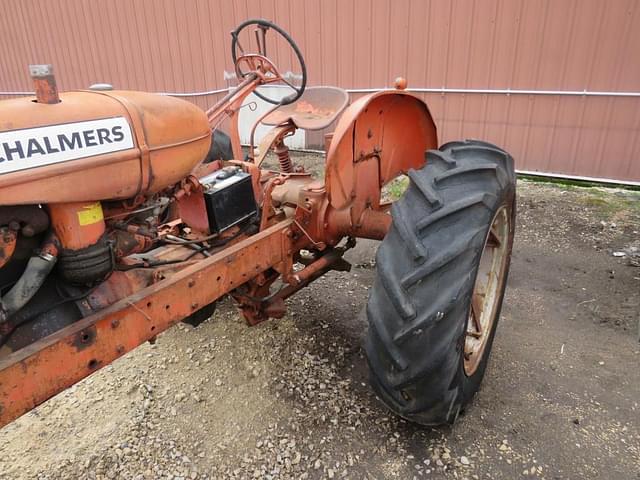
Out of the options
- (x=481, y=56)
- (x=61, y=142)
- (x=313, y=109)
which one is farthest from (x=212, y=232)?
(x=481, y=56)

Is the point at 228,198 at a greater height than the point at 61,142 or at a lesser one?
lesser

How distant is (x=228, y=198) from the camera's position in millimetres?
2064

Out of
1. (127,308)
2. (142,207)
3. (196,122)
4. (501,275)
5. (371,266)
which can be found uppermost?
(196,122)

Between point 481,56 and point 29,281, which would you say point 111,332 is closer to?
point 29,281

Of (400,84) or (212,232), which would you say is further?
(400,84)

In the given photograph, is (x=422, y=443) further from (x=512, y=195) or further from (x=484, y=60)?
(x=484, y=60)

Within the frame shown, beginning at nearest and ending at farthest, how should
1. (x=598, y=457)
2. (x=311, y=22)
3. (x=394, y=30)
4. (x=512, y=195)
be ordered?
1. (x=598, y=457)
2. (x=512, y=195)
3. (x=394, y=30)
4. (x=311, y=22)

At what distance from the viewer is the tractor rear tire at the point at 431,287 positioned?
1655 millimetres

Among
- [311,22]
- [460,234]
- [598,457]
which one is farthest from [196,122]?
[311,22]

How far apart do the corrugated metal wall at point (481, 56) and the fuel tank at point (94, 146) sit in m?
4.35

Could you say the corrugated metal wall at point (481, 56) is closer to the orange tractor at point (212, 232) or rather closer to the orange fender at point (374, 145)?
the orange fender at point (374, 145)

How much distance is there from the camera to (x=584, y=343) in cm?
261

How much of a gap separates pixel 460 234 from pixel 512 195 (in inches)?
23.6

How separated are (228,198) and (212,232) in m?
0.15
